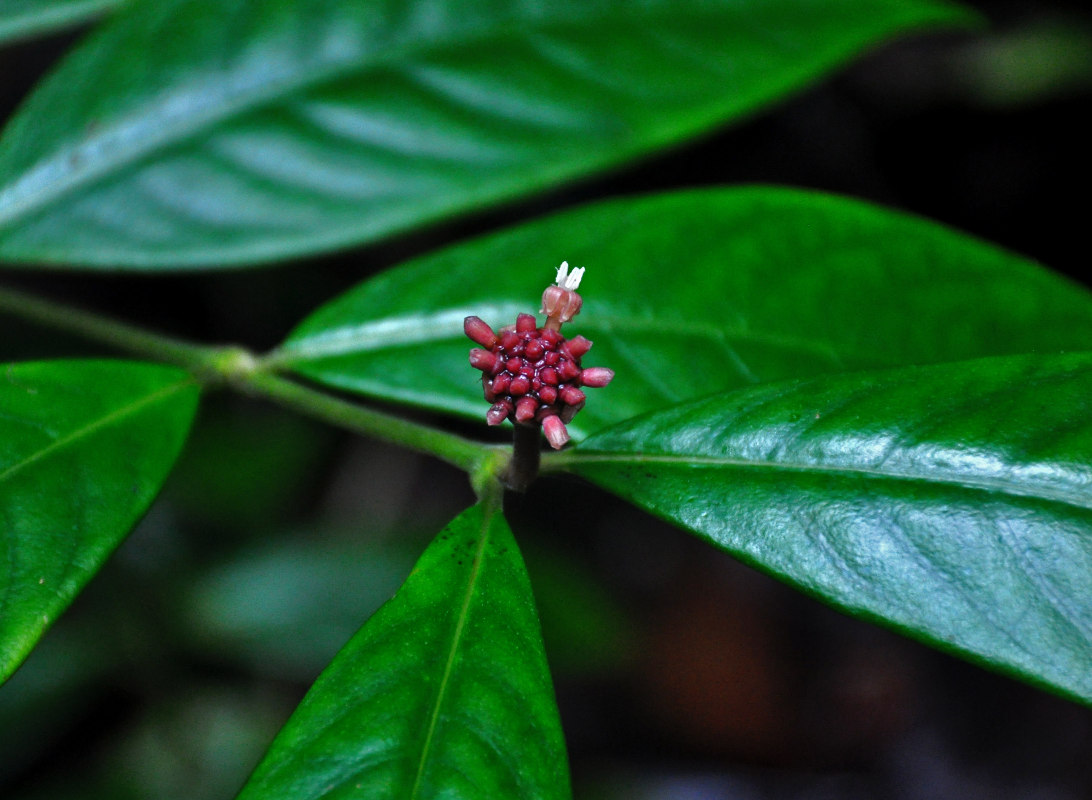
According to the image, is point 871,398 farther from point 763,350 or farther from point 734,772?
point 734,772

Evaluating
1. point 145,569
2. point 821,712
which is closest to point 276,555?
point 145,569

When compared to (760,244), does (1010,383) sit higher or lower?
lower

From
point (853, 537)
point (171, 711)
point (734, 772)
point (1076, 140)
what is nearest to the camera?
point (853, 537)

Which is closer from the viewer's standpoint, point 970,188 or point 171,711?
point 171,711

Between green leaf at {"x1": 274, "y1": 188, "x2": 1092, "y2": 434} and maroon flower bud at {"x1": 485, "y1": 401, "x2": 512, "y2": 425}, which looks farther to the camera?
green leaf at {"x1": 274, "y1": 188, "x2": 1092, "y2": 434}

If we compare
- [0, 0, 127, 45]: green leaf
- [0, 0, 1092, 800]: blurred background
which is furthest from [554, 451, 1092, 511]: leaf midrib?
[0, 0, 1092, 800]: blurred background

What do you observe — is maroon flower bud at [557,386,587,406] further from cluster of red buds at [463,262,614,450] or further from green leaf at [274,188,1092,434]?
green leaf at [274,188,1092,434]

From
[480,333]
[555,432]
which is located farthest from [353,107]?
[555,432]
